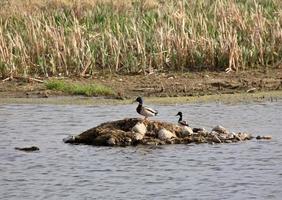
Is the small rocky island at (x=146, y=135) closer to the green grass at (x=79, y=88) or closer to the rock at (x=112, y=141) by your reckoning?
the rock at (x=112, y=141)

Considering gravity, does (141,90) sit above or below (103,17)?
below

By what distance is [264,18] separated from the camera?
19.5 m

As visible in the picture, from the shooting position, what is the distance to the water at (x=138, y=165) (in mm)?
11031

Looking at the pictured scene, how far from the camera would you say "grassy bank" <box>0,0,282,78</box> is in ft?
60.3

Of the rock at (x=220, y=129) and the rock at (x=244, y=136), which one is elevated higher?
the rock at (x=220, y=129)

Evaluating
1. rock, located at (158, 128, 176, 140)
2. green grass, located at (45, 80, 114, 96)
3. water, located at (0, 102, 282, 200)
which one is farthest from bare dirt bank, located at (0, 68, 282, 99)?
rock, located at (158, 128, 176, 140)

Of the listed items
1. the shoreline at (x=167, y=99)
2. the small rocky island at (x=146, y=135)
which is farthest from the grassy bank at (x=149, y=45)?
the small rocky island at (x=146, y=135)

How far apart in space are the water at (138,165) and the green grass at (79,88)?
183cm

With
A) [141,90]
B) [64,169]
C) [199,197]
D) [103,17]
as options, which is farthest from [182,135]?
[103,17]

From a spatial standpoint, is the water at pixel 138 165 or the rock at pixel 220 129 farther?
the rock at pixel 220 129

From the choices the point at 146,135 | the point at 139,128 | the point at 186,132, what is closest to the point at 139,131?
the point at 139,128

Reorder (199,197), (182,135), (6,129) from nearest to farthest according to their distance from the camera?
(199,197) < (182,135) < (6,129)

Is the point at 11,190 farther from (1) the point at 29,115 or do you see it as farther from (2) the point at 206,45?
(2) the point at 206,45

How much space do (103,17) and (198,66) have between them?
372 cm
